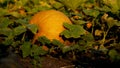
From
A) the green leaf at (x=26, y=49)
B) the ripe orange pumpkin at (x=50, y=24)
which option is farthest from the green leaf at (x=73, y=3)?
the green leaf at (x=26, y=49)

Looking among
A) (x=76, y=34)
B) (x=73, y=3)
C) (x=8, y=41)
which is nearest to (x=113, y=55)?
(x=76, y=34)

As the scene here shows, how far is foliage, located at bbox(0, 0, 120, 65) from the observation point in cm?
347

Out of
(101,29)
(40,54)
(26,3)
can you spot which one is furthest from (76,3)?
(40,54)

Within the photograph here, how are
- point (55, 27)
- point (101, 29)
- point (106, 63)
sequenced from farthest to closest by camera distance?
point (101, 29), point (55, 27), point (106, 63)

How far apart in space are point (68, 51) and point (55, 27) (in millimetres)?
360

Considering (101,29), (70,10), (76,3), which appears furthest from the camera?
(70,10)

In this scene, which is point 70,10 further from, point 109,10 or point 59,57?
point 59,57

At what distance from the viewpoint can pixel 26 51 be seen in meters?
3.38

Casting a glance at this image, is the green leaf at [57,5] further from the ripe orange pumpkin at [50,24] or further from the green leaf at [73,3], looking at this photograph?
the ripe orange pumpkin at [50,24]

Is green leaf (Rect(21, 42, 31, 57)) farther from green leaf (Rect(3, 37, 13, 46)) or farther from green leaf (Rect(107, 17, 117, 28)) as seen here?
green leaf (Rect(107, 17, 117, 28))

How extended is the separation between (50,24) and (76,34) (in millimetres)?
376

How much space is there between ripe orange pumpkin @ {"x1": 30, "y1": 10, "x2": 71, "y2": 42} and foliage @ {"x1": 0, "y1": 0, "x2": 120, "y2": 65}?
86 millimetres

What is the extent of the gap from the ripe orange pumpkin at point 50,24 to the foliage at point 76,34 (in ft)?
0.28

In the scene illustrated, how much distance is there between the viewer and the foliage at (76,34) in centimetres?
347
